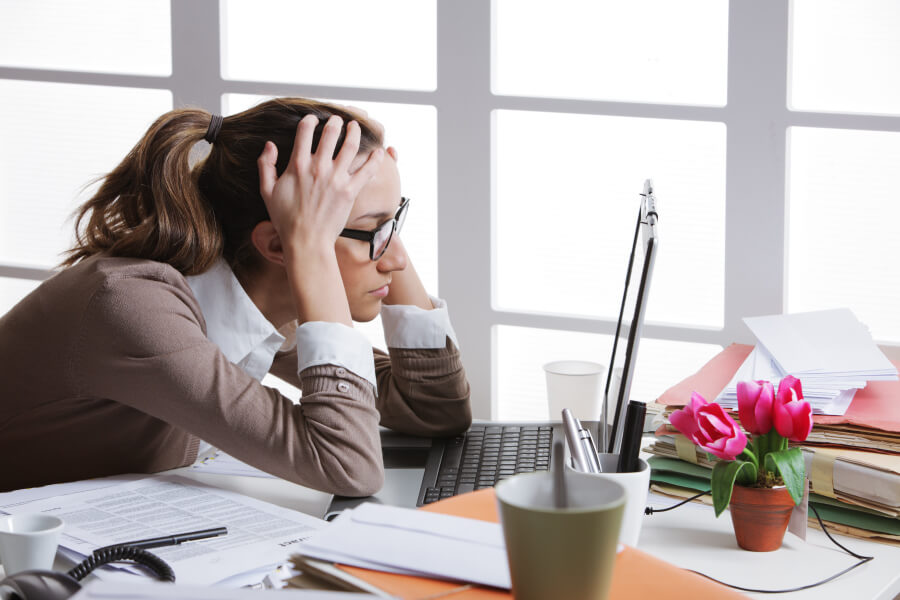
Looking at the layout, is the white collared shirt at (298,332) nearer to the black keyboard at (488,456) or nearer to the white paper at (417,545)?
the black keyboard at (488,456)

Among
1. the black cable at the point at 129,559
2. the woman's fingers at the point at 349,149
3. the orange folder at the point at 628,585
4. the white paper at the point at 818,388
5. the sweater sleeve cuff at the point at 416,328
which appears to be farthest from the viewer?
the sweater sleeve cuff at the point at 416,328

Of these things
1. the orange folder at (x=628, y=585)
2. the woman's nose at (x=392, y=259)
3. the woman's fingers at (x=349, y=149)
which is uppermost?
the woman's fingers at (x=349, y=149)

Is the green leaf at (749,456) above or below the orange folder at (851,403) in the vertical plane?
below

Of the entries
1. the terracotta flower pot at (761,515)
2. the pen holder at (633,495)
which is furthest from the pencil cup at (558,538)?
the terracotta flower pot at (761,515)

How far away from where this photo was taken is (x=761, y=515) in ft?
3.64

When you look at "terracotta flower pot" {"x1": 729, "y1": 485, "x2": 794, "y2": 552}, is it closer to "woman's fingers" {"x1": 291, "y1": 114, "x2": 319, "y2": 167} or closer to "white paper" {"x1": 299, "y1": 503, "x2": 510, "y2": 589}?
"white paper" {"x1": 299, "y1": 503, "x2": 510, "y2": 589}

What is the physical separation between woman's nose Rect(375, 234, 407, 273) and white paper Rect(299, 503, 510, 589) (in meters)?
0.72

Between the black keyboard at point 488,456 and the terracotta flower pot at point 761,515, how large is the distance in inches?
11.5

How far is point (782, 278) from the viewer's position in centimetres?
180

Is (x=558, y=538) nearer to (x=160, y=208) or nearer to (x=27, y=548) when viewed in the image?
(x=27, y=548)

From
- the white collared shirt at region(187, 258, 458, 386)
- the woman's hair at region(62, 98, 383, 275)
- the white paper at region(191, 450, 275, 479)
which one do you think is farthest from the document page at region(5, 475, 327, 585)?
the woman's hair at region(62, 98, 383, 275)

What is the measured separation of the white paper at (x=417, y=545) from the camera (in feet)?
2.32

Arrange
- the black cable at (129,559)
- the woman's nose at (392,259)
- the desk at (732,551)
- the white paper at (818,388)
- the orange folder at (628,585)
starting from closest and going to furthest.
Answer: the orange folder at (628,585) < the black cable at (129,559) < the desk at (732,551) < the white paper at (818,388) < the woman's nose at (392,259)

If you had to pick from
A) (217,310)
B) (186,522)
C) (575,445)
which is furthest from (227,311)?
(575,445)
